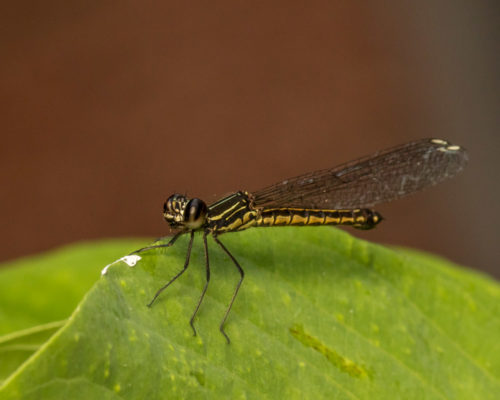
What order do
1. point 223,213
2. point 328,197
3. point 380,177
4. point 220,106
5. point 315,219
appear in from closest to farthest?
point 223,213 → point 315,219 → point 328,197 → point 380,177 → point 220,106

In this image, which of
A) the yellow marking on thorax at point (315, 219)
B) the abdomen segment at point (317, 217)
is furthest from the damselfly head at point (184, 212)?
the yellow marking on thorax at point (315, 219)

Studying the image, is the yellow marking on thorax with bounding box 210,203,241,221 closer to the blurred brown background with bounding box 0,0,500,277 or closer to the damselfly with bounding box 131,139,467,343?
the damselfly with bounding box 131,139,467,343

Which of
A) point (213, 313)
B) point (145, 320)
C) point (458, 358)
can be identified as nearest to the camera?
point (145, 320)

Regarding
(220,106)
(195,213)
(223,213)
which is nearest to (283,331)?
(195,213)

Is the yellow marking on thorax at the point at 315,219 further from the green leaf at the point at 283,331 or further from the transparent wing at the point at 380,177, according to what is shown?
the green leaf at the point at 283,331

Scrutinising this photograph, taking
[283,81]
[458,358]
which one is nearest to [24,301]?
[458,358]

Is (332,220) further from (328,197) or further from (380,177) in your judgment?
(380,177)

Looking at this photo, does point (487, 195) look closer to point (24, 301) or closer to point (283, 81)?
point (283, 81)
